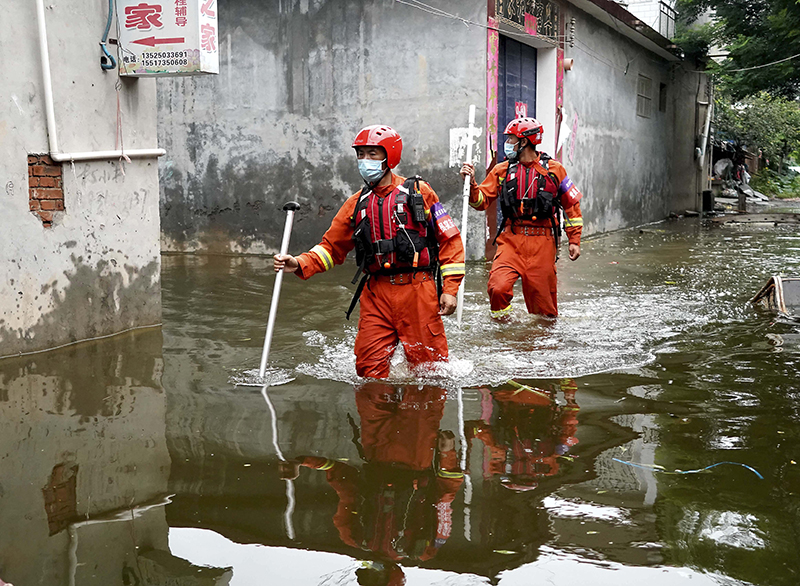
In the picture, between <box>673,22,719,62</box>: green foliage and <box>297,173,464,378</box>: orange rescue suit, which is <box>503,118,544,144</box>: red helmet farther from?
<box>673,22,719,62</box>: green foliage

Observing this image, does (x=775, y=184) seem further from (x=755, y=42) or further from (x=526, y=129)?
(x=526, y=129)

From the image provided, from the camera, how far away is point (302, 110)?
13805 mm

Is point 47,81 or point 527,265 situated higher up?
point 47,81

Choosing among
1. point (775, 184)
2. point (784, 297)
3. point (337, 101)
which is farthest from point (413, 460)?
point (775, 184)

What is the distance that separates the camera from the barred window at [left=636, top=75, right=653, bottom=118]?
21.9 m

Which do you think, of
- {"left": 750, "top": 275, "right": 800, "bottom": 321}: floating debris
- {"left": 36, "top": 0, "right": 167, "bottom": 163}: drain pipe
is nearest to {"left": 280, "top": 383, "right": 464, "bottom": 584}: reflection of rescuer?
{"left": 36, "top": 0, "right": 167, "bottom": 163}: drain pipe

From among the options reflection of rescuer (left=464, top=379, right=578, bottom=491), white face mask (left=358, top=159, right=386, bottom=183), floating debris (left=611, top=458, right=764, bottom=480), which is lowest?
floating debris (left=611, top=458, right=764, bottom=480)

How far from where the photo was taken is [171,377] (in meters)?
6.29

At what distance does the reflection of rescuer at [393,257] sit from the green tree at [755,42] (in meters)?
14.1

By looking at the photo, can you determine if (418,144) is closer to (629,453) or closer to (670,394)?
(670,394)

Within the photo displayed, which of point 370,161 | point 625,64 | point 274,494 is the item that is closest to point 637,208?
point 625,64

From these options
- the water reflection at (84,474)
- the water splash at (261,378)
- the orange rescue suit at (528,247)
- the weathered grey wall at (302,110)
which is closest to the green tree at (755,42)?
the weathered grey wall at (302,110)

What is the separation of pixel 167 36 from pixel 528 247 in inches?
142

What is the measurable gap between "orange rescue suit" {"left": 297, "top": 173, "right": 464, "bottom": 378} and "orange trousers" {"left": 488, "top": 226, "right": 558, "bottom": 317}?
2218 millimetres
